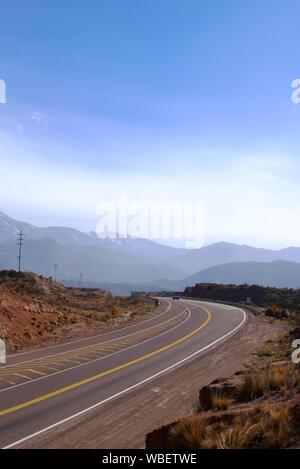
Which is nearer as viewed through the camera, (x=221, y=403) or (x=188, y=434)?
(x=188, y=434)

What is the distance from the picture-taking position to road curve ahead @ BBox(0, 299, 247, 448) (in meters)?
14.2

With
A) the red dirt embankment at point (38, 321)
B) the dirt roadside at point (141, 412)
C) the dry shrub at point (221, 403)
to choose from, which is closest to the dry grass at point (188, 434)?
the dirt roadside at point (141, 412)

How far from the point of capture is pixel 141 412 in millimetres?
14406

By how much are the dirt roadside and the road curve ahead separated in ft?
1.87

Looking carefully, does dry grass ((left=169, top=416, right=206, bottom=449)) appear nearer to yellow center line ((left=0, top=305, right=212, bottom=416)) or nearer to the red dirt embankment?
yellow center line ((left=0, top=305, right=212, bottom=416))

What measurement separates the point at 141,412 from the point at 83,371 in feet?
26.1

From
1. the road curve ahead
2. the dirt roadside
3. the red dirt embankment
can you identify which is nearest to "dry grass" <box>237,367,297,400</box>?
the dirt roadside

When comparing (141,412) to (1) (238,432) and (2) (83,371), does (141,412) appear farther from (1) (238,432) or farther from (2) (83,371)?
(2) (83,371)

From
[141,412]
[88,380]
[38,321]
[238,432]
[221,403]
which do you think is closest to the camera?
[238,432]

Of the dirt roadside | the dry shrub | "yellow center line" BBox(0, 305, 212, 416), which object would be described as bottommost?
"yellow center line" BBox(0, 305, 212, 416)

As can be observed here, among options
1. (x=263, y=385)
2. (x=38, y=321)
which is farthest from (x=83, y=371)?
(x=38, y=321)

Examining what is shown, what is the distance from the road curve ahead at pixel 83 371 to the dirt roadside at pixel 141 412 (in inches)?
22.4
